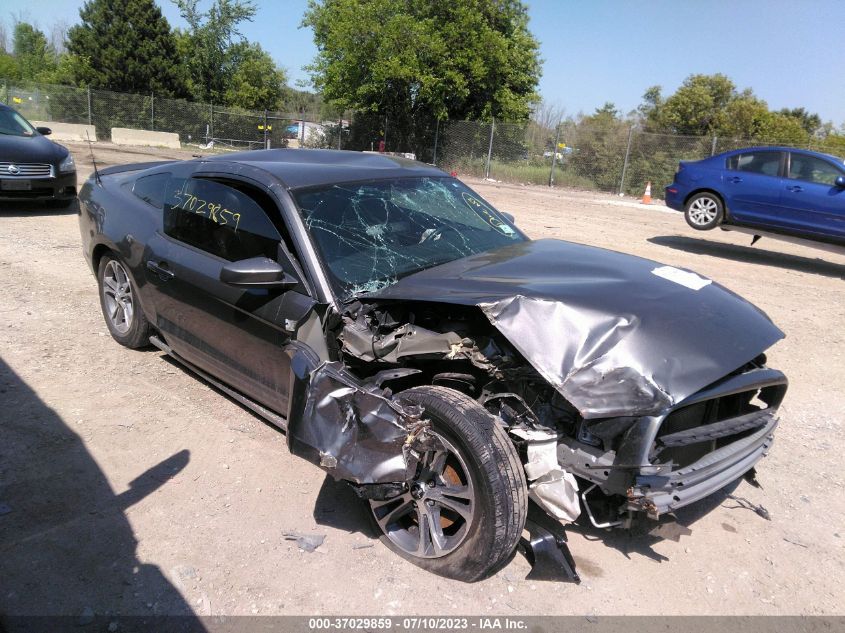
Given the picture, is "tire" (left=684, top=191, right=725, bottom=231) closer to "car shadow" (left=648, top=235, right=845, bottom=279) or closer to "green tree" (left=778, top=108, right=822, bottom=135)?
"car shadow" (left=648, top=235, right=845, bottom=279)

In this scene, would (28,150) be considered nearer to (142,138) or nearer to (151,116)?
(142,138)

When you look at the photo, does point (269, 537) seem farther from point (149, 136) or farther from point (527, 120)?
point (149, 136)

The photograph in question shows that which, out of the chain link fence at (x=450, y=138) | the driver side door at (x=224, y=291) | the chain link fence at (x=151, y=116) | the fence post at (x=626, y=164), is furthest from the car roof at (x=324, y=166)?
the chain link fence at (x=151, y=116)

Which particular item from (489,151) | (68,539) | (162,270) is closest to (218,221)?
(162,270)

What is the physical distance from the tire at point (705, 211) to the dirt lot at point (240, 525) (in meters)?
6.45

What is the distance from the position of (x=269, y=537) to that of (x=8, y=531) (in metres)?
1.20

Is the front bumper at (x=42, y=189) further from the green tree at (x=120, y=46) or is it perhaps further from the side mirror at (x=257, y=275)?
the green tree at (x=120, y=46)

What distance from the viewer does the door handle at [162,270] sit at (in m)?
4.02

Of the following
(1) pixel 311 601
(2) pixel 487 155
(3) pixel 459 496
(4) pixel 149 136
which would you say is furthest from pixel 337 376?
(4) pixel 149 136

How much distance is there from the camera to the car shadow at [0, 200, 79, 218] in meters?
10.1

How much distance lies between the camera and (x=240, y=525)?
10.1 feet

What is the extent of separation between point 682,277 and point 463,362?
1312 millimetres

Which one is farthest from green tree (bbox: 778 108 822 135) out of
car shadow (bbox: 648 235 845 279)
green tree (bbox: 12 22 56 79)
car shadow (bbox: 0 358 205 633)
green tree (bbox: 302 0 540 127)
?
green tree (bbox: 12 22 56 79)

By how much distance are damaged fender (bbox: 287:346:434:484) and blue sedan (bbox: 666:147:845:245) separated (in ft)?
31.3
